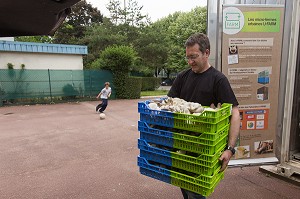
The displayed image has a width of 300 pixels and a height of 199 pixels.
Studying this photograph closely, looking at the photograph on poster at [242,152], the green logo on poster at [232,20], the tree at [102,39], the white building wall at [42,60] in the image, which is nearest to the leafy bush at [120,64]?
the white building wall at [42,60]

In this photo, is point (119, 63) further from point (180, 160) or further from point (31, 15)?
point (180, 160)

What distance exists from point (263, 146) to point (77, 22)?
35179 millimetres

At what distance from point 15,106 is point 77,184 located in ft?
39.1

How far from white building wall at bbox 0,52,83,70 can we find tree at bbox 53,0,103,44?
43.7ft

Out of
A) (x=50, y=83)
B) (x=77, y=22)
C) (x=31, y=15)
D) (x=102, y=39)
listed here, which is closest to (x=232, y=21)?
(x=31, y=15)

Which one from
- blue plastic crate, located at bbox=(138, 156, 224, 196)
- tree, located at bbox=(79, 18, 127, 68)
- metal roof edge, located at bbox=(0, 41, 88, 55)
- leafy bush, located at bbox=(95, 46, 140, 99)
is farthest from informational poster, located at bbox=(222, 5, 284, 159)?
tree, located at bbox=(79, 18, 127, 68)

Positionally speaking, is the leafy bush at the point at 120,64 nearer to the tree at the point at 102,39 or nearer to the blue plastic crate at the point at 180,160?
the tree at the point at 102,39

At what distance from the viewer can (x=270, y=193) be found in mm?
3584

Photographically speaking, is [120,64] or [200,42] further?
[120,64]

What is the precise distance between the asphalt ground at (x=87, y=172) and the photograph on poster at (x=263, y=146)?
16.1 inches

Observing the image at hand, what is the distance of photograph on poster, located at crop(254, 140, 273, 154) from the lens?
4.25 m

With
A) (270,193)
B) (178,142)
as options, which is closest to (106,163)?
(270,193)

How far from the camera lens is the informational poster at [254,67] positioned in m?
3.83

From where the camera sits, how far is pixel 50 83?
50.4ft
